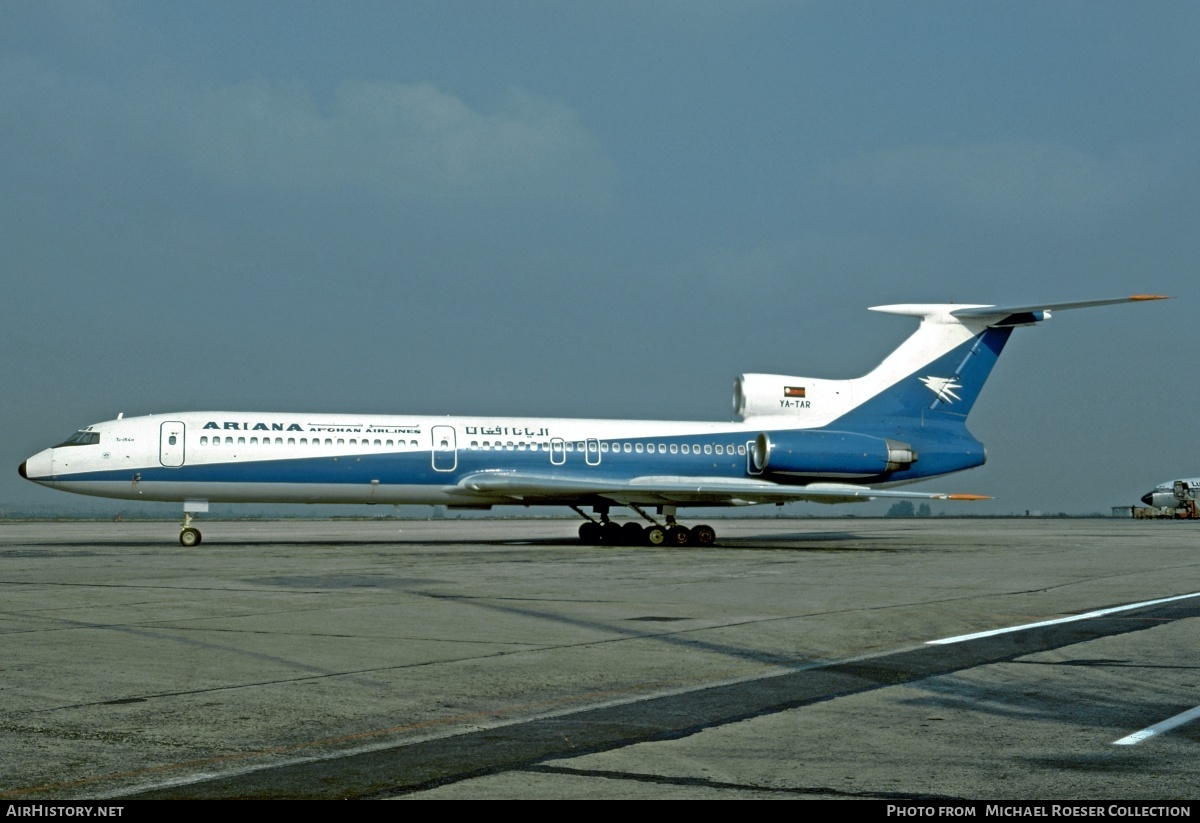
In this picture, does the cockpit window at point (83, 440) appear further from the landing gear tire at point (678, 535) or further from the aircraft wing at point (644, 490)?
the landing gear tire at point (678, 535)

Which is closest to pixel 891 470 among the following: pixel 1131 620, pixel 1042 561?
pixel 1042 561

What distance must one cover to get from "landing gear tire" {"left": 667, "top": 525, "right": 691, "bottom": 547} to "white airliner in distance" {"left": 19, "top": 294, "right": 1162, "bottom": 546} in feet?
0.13

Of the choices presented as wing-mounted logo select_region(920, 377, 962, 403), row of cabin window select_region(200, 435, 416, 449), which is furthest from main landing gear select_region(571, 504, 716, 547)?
wing-mounted logo select_region(920, 377, 962, 403)

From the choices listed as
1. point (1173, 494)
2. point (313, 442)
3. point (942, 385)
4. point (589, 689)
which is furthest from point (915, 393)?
point (1173, 494)

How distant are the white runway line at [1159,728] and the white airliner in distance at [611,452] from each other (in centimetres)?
1957

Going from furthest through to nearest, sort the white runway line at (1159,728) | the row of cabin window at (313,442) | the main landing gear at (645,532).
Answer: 1. the main landing gear at (645,532)
2. the row of cabin window at (313,442)
3. the white runway line at (1159,728)

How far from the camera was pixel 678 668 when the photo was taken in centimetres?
955

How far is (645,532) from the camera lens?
3234cm

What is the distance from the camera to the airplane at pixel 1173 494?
2938 inches

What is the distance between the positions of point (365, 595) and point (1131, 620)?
953cm

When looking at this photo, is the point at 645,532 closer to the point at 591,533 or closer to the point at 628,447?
the point at 591,533

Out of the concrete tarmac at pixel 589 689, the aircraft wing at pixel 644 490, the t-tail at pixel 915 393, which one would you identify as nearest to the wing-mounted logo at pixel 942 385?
the t-tail at pixel 915 393

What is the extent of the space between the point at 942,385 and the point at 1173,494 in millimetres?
50404
